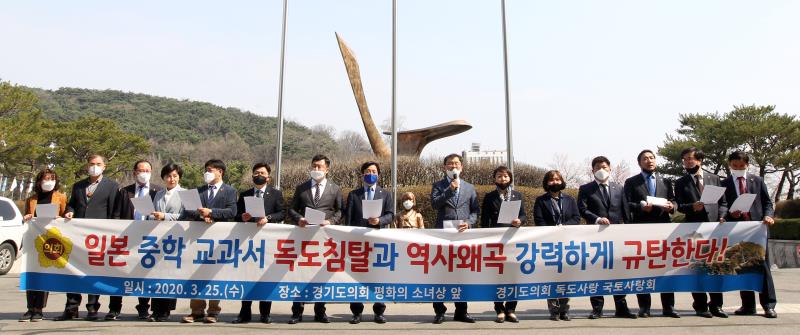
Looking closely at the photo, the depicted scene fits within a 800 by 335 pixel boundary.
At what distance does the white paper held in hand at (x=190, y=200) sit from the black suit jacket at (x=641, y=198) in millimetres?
4093

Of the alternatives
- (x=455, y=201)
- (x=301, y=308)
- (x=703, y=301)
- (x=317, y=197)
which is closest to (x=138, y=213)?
(x=317, y=197)

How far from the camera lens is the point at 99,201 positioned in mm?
6371

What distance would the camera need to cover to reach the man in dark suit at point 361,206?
6117 mm

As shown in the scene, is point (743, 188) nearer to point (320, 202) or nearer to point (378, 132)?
point (320, 202)

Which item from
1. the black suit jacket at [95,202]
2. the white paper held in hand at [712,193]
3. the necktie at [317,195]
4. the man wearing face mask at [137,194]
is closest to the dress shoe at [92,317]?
the man wearing face mask at [137,194]

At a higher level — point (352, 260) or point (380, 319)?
point (352, 260)

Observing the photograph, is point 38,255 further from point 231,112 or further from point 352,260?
point 231,112

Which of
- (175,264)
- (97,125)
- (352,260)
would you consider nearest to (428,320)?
(352,260)

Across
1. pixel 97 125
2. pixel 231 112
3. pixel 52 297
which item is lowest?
pixel 52 297

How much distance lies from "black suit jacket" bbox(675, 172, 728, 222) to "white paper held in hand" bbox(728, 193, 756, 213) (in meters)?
0.15

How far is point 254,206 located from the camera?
5.97 m

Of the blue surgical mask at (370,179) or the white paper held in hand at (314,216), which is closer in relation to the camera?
the white paper held in hand at (314,216)

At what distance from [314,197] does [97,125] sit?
45.6 metres

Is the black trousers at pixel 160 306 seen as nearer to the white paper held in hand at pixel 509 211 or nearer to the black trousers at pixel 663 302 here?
the white paper held in hand at pixel 509 211
